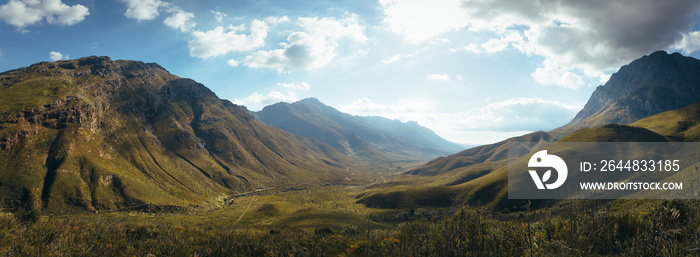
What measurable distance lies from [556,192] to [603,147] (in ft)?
175

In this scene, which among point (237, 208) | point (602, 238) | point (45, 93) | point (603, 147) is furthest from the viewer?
point (45, 93)

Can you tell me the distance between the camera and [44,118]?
552ft

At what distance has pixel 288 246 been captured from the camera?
13586mm

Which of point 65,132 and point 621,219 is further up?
point 65,132

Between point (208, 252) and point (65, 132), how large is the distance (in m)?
234

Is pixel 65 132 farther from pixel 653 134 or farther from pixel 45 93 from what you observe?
pixel 653 134

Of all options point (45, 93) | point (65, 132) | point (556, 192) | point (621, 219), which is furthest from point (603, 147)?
point (45, 93)

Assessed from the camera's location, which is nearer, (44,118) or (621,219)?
(621,219)

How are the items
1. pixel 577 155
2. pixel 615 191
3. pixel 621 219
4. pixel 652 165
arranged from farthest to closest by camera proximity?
pixel 577 155 → pixel 652 165 → pixel 615 191 → pixel 621 219

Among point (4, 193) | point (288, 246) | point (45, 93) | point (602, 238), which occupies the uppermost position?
point (45, 93)

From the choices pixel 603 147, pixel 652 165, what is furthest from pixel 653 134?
pixel 652 165

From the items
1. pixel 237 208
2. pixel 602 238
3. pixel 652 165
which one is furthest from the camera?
pixel 237 208

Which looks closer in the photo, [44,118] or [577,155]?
[577,155]

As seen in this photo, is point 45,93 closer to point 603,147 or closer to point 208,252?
point 208,252
